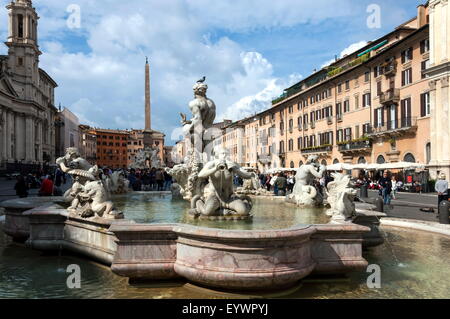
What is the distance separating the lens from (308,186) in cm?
904

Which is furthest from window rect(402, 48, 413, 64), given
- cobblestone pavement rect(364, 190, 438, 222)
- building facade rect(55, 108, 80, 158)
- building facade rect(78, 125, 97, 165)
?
building facade rect(78, 125, 97, 165)

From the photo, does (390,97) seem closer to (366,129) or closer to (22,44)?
(366,129)

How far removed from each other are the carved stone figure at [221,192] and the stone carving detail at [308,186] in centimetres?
275

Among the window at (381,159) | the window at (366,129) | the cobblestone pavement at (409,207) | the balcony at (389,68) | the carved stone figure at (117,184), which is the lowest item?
the cobblestone pavement at (409,207)

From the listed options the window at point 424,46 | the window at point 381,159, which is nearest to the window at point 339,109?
the window at point 381,159

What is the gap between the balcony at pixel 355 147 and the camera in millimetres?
37875

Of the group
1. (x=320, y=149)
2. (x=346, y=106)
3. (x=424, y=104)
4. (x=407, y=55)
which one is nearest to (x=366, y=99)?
(x=346, y=106)

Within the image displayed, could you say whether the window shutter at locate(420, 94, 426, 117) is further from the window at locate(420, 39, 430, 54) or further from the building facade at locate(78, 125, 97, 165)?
the building facade at locate(78, 125, 97, 165)

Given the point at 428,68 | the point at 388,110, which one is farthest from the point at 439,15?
the point at 388,110

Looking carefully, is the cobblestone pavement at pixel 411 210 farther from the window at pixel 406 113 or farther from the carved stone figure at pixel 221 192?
the window at pixel 406 113

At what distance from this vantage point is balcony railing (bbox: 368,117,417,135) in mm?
31531

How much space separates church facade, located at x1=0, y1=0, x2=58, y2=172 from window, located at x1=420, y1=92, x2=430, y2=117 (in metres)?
51.4

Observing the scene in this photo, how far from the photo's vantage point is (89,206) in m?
6.04

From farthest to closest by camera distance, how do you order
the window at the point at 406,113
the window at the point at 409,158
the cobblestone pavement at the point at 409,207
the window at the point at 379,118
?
the window at the point at 379,118
the window at the point at 406,113
the window at the point at 409,158
the cobblestone pavement at the point at 409,207
